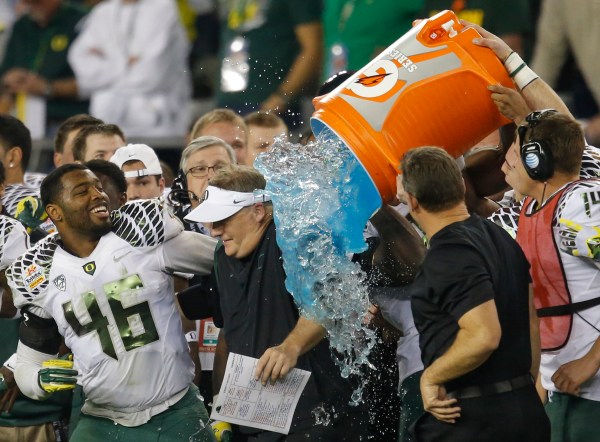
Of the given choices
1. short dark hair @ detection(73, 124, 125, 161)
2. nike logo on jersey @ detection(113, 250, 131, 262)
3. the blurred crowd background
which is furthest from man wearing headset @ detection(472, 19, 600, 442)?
the blurred crowd background

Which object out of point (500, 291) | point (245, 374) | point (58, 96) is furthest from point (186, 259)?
point (58, 96)

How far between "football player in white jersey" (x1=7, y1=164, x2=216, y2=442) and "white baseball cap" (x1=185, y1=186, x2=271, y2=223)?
1.04 feet

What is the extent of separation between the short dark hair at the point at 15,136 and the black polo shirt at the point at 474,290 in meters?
3.42

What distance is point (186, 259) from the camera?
16.9 feet

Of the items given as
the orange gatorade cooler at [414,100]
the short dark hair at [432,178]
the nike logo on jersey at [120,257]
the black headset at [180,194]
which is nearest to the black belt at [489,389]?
the short dark hair at [432,178]

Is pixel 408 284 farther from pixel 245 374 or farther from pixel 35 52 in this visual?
pixel 35 52

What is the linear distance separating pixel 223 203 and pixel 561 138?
1365 millimetres

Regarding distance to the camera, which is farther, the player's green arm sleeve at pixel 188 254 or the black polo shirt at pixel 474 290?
the player's green arm sleeve at pixel 188 254

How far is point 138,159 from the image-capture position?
6.40 meters

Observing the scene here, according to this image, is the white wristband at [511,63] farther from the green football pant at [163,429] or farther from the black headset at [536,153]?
the green football pant at [163,429]

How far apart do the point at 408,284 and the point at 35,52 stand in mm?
5912

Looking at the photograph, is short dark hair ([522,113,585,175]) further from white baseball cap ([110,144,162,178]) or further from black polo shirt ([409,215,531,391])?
white baseball cap ([110,144,162,178])

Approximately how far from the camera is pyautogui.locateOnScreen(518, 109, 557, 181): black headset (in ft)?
14.8

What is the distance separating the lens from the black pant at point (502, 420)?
166 inches
